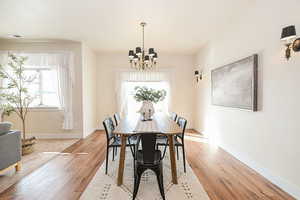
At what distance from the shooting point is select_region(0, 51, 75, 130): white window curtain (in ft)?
14.5

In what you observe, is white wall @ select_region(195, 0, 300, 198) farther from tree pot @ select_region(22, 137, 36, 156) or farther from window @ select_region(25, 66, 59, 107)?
window @ select_region(25, 66, 59, 107)

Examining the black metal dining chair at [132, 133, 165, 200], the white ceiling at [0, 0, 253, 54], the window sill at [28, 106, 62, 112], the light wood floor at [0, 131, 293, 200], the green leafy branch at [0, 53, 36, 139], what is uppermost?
the white ceiling at [0, 0, 253, 54]

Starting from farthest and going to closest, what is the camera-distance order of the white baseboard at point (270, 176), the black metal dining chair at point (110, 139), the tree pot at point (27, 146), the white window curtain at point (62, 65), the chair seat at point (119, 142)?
the white window curtain at point (62, 65), the tree pot at point (27, 146), the chair seat at point (119, 142), the black metal dining chair at point (110, 139), the white baseboard at point (270, 176)

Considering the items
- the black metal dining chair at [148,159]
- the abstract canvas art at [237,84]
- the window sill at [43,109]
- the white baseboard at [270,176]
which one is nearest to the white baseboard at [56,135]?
the window sill at [43,109]

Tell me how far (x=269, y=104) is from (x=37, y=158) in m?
4.02

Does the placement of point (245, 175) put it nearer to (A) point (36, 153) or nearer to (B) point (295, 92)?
(B) point (295, 92)

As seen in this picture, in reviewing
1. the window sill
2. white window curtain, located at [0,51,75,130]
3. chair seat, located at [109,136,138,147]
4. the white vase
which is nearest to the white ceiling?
white window curtain, located at [0,51,75,130]

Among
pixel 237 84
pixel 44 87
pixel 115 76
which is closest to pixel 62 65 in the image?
pixel 44 87

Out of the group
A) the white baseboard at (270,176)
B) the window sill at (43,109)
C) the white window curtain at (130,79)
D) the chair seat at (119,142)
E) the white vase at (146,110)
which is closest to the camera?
the white baseboard at (270,176)

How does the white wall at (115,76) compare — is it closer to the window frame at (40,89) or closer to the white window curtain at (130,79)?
the white window curtain at (130,79)

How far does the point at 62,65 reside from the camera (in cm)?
443

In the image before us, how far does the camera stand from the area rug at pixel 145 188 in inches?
75.3

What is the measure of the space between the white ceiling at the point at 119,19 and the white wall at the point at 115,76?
3.71 feet

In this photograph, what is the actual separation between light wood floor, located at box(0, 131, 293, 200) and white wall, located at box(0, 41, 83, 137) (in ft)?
4.18
